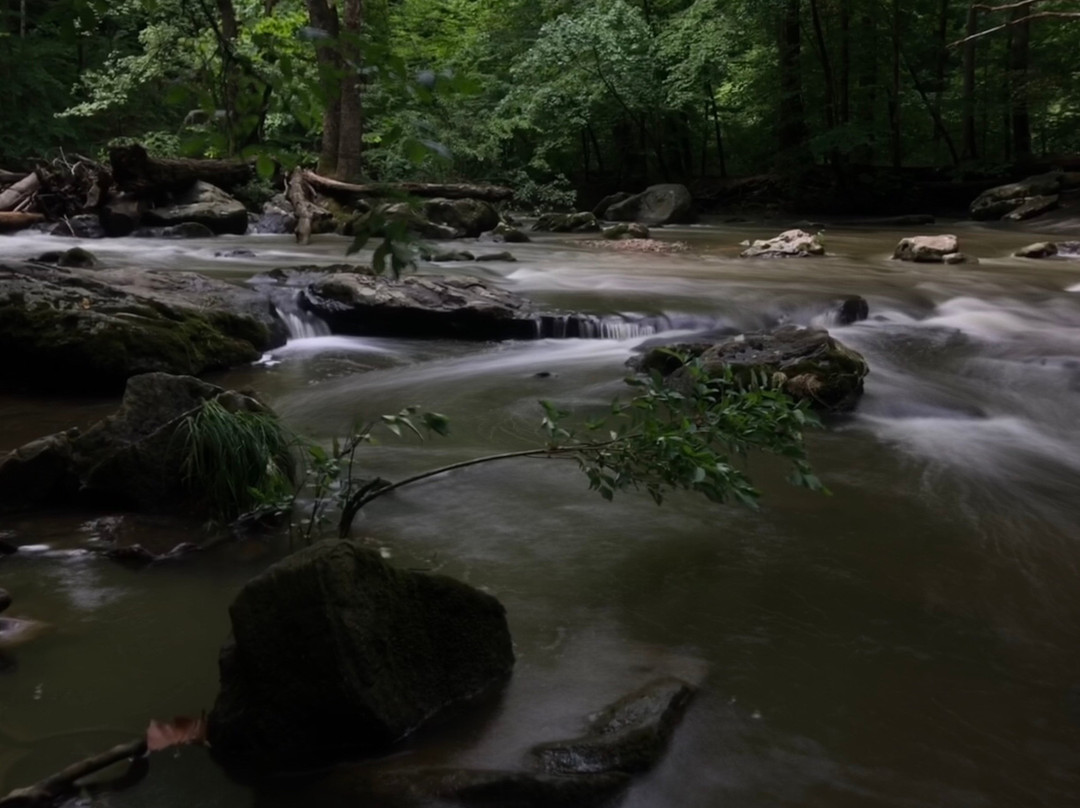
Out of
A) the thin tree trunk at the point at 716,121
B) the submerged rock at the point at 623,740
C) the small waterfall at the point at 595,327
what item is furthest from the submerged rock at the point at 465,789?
the thin tree trunk at the point at 716,121

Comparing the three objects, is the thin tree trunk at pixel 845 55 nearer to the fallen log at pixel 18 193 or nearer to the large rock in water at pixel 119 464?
the fallen log at pixel 18 193

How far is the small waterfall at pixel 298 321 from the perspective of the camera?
8914 mm

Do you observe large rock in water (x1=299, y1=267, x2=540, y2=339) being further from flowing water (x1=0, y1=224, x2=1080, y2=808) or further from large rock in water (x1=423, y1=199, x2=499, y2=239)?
large rock in water (x1=423, y1=199, x2=499, y2=239)

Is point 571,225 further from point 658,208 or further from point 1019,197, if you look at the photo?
point 1019,197

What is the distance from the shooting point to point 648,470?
12.1 feet

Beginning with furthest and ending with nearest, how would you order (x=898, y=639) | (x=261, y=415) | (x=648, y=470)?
(x=261, y=415) < (x=648, y=470) < (x=898, y=639)

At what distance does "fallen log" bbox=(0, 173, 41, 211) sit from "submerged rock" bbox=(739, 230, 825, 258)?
1151 cm

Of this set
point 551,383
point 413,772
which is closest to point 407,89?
point 413,772

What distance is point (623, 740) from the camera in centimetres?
266

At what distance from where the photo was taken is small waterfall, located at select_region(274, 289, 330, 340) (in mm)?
8914

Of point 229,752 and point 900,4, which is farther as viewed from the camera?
point 900,4

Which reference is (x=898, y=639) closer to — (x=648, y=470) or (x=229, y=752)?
(x=648, y=470)

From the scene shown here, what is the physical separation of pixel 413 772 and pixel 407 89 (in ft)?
5.49

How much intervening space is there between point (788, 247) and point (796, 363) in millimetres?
8969
